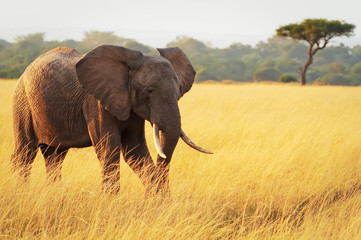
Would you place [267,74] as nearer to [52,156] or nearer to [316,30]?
[316,30]

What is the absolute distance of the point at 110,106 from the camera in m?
4.24

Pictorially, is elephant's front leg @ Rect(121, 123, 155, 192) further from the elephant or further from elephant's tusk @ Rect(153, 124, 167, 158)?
elephant's tusk @ Rect(153, 124, 167, 158)

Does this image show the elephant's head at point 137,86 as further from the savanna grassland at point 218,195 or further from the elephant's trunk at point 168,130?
the savanna grassland at point 218,195

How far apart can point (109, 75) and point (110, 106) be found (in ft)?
0.95

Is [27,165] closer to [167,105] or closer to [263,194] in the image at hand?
[167,105]

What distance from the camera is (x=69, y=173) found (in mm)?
5277

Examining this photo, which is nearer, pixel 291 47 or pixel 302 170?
pixel 302 170

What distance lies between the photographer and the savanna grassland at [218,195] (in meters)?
3.60

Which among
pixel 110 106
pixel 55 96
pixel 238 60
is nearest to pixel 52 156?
pixel 55 96

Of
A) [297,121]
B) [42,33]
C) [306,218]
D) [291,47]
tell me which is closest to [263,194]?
[306,218]

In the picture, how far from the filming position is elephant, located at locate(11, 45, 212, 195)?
406 cm

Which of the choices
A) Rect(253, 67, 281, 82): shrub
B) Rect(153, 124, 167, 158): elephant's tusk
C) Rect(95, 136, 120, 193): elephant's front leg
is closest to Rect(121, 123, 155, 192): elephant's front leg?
Rect(95, 136, 120, 193): elephant's front leg

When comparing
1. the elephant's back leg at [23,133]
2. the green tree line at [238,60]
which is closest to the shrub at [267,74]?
the green tree line at [238,60]

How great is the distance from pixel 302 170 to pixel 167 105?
101 inches
